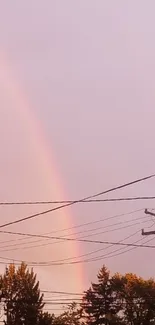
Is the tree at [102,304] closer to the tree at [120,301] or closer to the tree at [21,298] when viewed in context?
the tree at [120,301]

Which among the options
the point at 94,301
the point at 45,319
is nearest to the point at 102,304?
the point at 94,301

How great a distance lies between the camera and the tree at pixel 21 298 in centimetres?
4052

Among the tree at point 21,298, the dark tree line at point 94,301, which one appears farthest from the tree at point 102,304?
the tree at point 21,298

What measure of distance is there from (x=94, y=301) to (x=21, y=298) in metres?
10.4

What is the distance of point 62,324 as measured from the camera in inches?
2009

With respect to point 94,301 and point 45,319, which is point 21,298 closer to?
point 45,319

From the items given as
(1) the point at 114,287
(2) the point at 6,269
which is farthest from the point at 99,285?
(2) the point at 6,269

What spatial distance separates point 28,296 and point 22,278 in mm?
1743

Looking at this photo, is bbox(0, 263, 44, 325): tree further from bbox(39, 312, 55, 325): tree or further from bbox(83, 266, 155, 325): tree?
bbox(83, 266, 155, 325): tree

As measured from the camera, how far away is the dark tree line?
41000 millimetres

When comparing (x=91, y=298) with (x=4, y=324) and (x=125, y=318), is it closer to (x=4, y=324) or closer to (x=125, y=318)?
(x=125, y=318)

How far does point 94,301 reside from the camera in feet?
165

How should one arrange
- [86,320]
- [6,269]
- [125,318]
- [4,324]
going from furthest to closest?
1. [86,320]
2. [125,318]
3. [6,269]
4. [4,324]

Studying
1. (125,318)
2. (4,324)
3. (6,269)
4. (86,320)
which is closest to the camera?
(4,324)
